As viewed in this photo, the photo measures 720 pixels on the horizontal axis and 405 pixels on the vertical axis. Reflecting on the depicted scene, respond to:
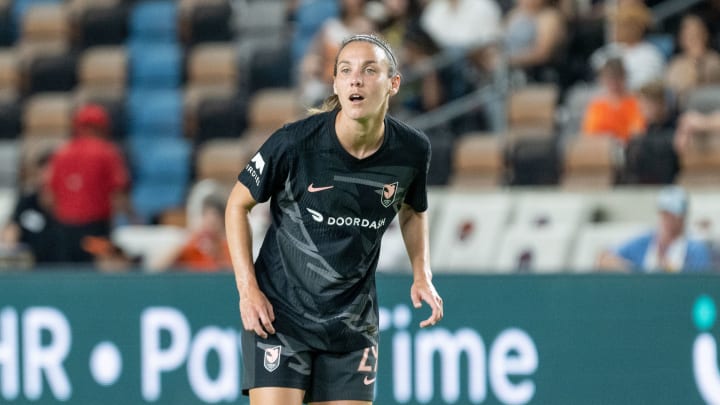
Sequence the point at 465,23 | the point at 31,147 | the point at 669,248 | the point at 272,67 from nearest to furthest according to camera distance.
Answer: the point at 669,248, the point at 465,23, the point at 31,147, the point at 272,67

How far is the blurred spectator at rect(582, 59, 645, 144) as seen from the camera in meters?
9.48

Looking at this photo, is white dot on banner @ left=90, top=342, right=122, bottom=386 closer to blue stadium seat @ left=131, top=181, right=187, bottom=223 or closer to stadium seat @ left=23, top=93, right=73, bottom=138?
blue stadium seat @ left=131, top=181, right=187, bottom=223

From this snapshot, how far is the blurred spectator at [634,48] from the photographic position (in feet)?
32.2

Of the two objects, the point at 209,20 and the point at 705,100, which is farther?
the point at 209,20

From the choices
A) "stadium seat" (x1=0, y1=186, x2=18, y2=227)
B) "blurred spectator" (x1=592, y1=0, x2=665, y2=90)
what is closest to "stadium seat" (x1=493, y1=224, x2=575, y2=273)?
"blurred spectator" (x1=592, y1=0, x2=665, y2=90)

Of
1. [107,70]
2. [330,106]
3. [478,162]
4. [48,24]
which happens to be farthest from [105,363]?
[48,24]

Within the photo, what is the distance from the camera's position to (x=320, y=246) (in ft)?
15.0

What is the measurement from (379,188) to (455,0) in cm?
632

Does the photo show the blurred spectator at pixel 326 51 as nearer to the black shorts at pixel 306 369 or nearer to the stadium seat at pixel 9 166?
the stadium seat at pixel 9 166

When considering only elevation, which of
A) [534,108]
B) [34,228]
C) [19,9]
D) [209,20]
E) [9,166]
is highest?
[19,9]

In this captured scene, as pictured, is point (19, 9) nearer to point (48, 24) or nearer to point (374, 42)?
point (48, 24)

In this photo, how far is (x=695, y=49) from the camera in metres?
9.73

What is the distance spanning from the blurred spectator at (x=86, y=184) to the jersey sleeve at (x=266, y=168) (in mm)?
5521

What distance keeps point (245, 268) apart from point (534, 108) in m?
5.99
